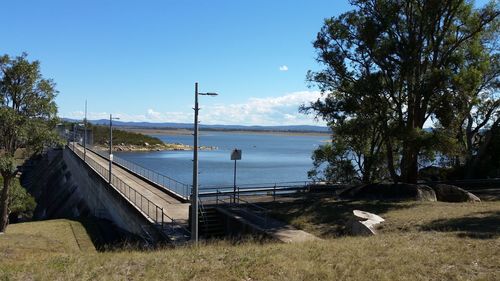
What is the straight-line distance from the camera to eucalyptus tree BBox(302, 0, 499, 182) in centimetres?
2556

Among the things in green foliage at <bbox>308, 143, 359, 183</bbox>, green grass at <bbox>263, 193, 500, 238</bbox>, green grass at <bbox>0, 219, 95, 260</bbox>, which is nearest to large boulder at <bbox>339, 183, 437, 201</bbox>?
green grass at <bbox>263, 193, 500, 238</bbox>

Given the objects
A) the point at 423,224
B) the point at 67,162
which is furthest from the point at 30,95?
the point at 67,162

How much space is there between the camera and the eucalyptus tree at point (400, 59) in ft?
83.9

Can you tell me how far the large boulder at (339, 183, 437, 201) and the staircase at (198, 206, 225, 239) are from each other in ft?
23.9

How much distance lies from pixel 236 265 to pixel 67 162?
6860 centimetres

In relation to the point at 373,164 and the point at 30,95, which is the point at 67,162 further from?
the point at 373,164

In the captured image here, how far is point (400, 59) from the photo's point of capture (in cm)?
2650

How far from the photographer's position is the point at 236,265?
1099 centimetres

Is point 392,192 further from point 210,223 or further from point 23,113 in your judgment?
point 23,113

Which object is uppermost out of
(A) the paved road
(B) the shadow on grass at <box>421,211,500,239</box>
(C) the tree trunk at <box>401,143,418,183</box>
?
(C) the tree trunk at <box>401,143,418,183</box>

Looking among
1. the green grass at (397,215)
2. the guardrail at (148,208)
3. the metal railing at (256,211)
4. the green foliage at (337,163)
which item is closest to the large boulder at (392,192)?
the green grass at (397,215)

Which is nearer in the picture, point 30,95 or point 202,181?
point 30,95

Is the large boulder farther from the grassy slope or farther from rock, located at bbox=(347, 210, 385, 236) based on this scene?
the grassy slope

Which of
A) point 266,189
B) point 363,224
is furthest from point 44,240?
point 363,224
